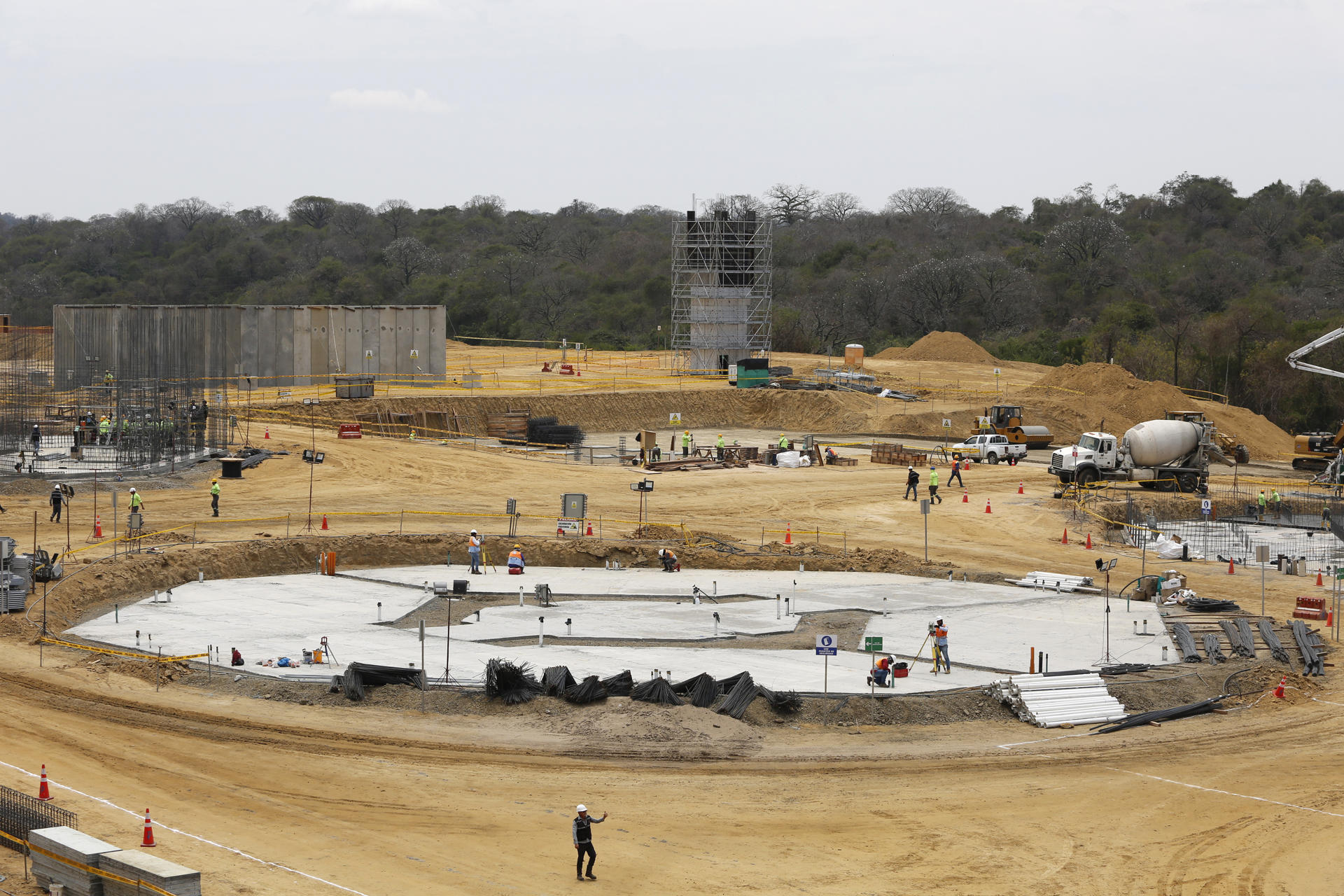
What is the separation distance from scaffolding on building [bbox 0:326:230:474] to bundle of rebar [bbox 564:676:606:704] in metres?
27.4

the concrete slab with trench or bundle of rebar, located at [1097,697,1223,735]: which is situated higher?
the concrete slab with trench

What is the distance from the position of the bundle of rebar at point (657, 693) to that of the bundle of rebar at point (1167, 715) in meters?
6.89

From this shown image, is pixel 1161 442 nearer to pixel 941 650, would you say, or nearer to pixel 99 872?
pixel 941 650

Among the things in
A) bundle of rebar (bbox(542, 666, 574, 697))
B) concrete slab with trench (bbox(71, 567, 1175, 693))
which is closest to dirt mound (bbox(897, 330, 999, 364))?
concrete slab with trench (bbox(71, 567, 1175, 693))

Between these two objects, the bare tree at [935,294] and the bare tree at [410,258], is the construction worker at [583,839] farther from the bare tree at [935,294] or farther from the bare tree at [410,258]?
the bare tree at [410,258]

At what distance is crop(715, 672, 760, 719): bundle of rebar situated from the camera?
2311cm

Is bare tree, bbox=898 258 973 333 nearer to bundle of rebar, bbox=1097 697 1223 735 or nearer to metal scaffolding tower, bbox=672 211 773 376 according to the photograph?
metal scaffolding tower, bbox=672 211 773 376

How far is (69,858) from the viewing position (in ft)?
49.6

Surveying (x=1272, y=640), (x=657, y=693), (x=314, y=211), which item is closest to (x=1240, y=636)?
(x=1272, y=640)

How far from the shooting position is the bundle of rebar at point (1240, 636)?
27.9m

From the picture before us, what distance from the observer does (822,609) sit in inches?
1241

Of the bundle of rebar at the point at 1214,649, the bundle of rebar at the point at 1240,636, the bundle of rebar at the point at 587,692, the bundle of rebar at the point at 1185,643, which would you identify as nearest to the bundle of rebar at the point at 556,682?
the bundle of rebar at the point at 587,692

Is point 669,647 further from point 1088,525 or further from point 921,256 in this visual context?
point 921,256

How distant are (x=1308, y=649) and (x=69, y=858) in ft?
74.8
